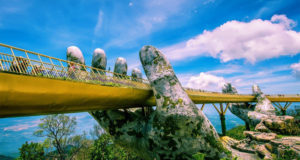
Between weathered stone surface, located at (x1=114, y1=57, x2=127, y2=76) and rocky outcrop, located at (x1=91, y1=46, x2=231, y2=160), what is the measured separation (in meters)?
3.05

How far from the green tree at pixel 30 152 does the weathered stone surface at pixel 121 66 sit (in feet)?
39.9

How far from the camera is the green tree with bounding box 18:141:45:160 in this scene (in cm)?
1334

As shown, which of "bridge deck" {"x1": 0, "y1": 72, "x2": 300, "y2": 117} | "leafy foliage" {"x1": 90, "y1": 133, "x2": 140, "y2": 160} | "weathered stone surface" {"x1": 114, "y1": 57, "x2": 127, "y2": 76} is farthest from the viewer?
"leafy foliage" {"x1": 90, "y1": 133, "x2": 140, "y2": 160}

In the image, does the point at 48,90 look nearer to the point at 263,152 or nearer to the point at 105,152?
the point at 263,152

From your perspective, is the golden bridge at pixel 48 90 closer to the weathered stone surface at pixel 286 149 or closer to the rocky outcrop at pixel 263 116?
the weathered stone surface at pixel 286 149

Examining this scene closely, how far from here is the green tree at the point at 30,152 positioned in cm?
1334

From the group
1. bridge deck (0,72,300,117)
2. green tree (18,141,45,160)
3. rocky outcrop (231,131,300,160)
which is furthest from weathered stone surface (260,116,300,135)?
green tree (18,141,45,160)

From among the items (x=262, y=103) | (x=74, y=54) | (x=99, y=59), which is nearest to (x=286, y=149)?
(x=99, y=59)

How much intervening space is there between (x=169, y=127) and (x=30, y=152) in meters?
15.6

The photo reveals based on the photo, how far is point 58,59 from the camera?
5.61 meters

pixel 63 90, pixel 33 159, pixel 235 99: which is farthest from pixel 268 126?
pixel 33 159

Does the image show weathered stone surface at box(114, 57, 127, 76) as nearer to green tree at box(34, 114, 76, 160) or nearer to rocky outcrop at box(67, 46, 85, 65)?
rocky outcrop at box(67, 46, 85, 65)

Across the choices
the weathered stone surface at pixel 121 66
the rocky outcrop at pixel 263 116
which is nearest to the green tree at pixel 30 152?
the weathered stone surface at pixel 121 66

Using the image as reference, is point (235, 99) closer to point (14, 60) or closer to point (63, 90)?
point (63, 90)
